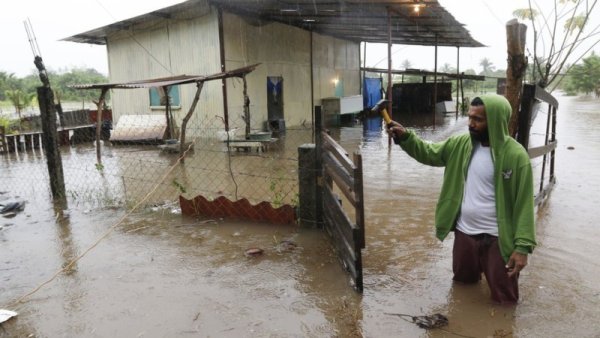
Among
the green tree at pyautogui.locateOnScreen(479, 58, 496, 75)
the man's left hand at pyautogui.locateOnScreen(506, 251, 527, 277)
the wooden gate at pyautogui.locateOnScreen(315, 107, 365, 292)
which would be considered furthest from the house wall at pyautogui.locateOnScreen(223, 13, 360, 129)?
the green tree at pyautogui.locateOnScreen(479, 58, 496, 75)

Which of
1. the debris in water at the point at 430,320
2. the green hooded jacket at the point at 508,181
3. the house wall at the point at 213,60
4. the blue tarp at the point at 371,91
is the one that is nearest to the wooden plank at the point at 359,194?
the debris in water at the point at 430,320

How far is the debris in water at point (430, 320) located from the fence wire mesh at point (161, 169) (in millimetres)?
2410

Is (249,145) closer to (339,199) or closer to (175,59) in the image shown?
(175,59)

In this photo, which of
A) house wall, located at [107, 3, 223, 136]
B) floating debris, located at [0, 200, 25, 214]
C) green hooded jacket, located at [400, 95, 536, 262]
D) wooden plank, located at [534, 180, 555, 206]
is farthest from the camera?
house wall, located at [107, 3, 223, 136]

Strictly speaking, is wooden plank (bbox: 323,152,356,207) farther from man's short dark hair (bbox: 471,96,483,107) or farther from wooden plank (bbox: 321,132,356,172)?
man's short dark hair (bbox: 471,96,483,107)

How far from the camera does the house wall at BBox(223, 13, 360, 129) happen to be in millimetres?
14891

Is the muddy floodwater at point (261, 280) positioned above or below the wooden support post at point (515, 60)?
below

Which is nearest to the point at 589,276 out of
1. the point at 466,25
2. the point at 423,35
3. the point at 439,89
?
the point at 466,25

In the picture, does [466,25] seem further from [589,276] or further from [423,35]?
[589,276]

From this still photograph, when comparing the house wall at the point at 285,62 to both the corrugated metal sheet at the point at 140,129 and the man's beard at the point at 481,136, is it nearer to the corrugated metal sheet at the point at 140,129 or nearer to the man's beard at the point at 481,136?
the corrugated metal sheet at the point at 140,129

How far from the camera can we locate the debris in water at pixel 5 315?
3241 mm

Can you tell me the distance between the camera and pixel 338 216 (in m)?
3.82

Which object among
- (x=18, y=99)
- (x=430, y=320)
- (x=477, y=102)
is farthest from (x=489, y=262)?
(x=18, y=99)

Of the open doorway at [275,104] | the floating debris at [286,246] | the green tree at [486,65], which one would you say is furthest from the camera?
the green tree at [486,65]
